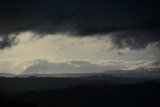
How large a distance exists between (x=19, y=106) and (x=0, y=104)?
6.91 m

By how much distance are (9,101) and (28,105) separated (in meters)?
10.5

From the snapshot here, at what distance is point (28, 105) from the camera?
529ft

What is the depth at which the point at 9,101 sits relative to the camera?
169000 mm

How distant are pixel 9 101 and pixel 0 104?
20.5 feet

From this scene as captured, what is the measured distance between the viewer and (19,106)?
161 metres

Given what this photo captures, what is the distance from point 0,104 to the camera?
6422 inches

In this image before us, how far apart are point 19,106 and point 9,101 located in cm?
947
